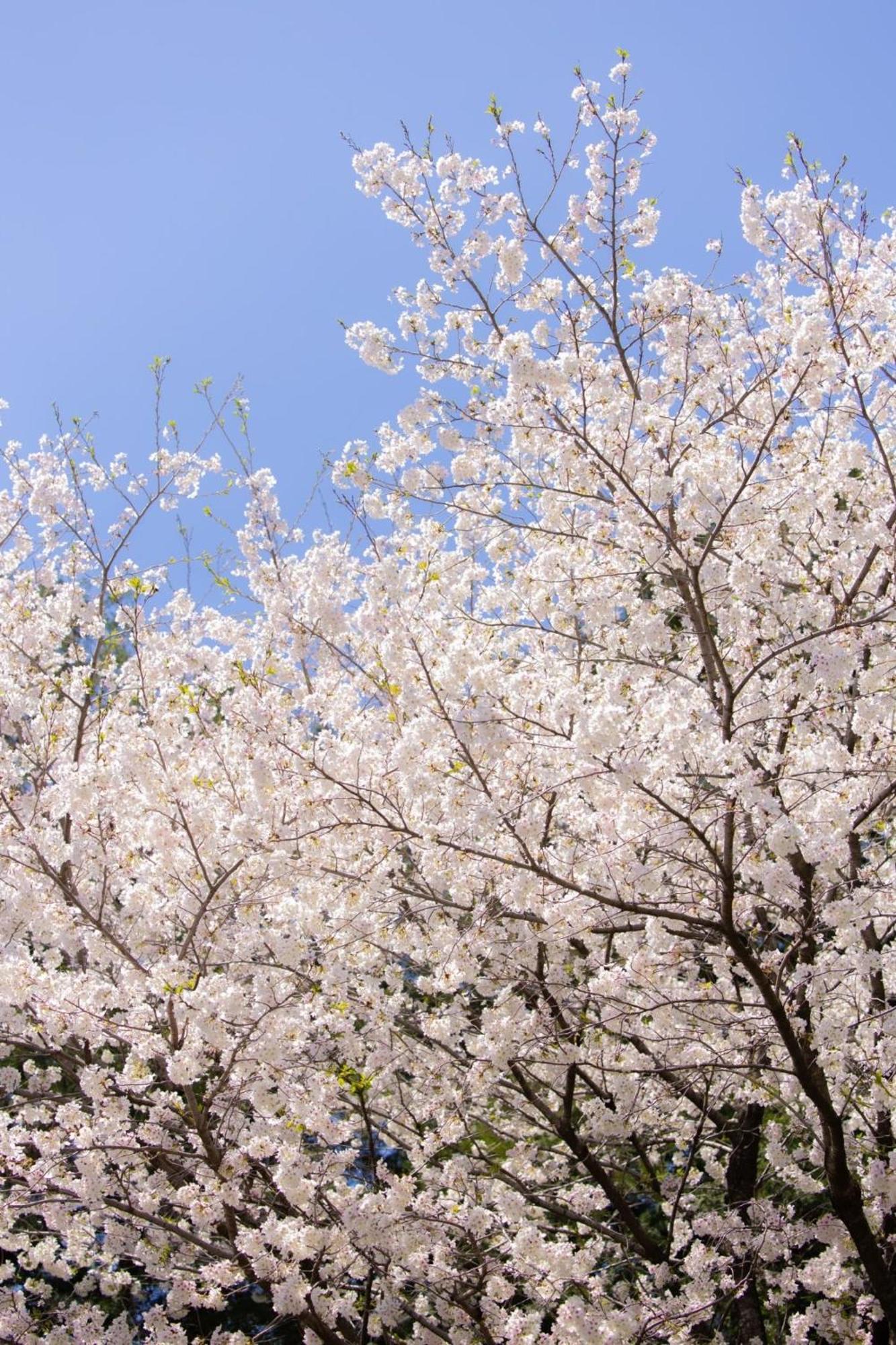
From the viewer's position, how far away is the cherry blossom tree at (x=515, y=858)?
4.67 meters

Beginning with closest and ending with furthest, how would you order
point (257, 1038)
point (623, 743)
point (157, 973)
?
point (623, 743) < point (157, 973) < point (257, 1038)

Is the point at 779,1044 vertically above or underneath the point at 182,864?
underneath

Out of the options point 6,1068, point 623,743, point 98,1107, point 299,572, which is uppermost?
point 299,572

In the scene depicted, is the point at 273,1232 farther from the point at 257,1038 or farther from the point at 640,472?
the point at 640,472

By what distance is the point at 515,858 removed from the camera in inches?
194

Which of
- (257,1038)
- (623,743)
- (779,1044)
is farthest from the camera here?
(779,1044)

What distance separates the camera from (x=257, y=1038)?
5.02 m

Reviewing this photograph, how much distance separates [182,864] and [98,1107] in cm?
129

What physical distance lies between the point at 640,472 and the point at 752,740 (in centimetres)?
148

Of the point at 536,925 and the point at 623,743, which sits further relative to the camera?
the point at 536,925

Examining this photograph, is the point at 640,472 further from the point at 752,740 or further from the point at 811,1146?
the point at 811,1146

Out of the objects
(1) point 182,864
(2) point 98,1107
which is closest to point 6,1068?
(2) point 98,1107

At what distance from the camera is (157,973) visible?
15.3ft

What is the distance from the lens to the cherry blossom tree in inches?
184
